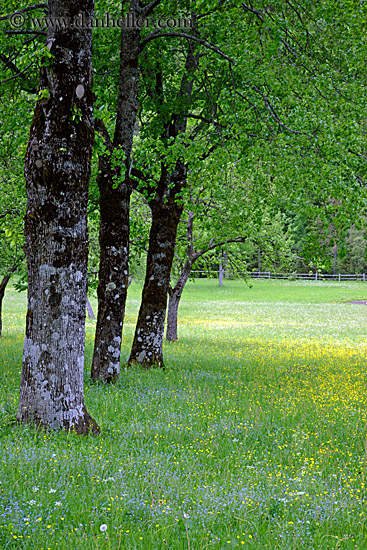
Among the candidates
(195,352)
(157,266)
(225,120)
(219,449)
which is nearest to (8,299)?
(195,352)

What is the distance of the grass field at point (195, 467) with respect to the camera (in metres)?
4.17

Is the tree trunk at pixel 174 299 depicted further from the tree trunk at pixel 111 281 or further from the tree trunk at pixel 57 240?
the tree trunk at pixel 57 240

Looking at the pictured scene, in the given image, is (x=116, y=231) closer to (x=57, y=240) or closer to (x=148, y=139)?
(x=148, y=139)

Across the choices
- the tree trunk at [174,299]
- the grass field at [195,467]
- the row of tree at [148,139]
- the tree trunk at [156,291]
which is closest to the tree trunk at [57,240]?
the row of tree at [148,139]

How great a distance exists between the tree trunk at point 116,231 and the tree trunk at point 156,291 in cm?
224

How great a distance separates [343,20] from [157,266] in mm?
7666

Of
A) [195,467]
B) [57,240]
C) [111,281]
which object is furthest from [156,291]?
[195,467]

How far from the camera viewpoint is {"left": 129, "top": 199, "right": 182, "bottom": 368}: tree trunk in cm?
1338

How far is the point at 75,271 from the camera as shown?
6.81 metres

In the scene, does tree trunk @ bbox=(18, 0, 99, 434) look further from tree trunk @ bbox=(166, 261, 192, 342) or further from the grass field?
tree trunk @ bbox=(166, 261, 192, 342)

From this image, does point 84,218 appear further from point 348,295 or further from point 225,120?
point 348,295

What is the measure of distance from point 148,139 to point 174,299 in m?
11.2

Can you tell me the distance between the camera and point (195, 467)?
5699 mm

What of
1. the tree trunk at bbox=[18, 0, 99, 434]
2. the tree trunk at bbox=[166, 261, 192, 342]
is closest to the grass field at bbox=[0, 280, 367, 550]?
the tree trunk at bbox=[18, 0, 99, 434]
